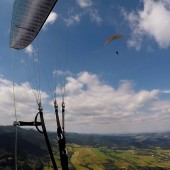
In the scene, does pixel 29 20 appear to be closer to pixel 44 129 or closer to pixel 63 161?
pixel 44 129

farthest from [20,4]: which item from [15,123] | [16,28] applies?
[15,123]

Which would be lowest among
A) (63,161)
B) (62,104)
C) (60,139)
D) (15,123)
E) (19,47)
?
(63,161)

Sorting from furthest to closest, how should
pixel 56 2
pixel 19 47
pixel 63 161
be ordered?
pixel 19 47 → pixel 56 2 → pixel 63 161

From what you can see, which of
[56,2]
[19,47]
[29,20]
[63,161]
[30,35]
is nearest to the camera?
[63,161]

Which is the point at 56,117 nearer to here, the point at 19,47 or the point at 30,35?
the point at 30,35

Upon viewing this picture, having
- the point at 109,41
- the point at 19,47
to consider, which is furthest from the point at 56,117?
the point at 109,41

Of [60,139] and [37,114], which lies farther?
[37,114]

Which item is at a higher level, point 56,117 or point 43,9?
point 43,9
